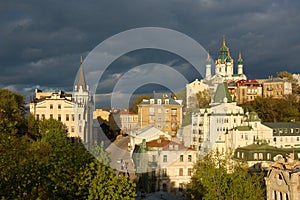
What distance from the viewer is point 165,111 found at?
70375 millimetres

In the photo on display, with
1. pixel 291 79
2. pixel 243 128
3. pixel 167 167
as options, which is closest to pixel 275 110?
pixel 243 128

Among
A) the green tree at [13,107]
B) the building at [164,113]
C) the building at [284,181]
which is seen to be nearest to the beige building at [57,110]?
the green tree at [13,107]

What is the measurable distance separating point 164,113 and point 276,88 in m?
34.1

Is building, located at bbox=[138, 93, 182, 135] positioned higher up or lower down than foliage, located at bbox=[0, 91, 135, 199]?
higher up

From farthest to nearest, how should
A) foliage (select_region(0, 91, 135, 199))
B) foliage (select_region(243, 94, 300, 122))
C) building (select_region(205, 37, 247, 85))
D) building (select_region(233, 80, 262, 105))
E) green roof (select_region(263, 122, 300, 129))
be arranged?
building (select_region(205, 37, 247, 85)) < building (select_region(233, 80, 262, 105)) < foliage (select_region(243, 94, 300, 122)) < green roof (select_region(263, 122, 300, 129)) < foliage (select_region(0, 91, 135, 199))

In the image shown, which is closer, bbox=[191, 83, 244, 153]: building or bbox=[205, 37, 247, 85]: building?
bbox=[191, 83, 244, 153]: building

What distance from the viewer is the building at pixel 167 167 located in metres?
43.6

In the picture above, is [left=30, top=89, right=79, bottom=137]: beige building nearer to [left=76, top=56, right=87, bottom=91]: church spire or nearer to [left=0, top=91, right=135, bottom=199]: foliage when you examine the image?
[left=76, top=56, right=87, bottom=91]: church spire

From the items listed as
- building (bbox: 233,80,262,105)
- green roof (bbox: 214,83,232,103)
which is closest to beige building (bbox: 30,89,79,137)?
green roof (bbox: 214,83,232,103)

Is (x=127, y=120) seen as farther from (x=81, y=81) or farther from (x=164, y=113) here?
(x=81, y=81)

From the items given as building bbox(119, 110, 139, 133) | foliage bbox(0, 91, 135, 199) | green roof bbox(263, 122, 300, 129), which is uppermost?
building bbox(119, 110, 139, 133)

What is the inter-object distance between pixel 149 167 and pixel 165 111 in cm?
2676

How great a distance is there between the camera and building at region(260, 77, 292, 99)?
91.7 meters

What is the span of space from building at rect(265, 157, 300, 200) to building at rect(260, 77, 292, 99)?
6330 cm
